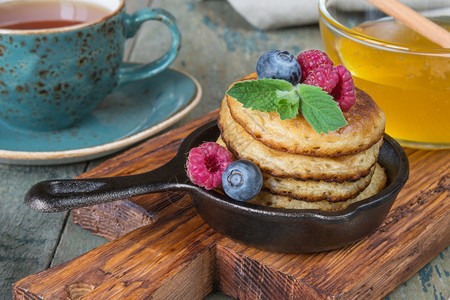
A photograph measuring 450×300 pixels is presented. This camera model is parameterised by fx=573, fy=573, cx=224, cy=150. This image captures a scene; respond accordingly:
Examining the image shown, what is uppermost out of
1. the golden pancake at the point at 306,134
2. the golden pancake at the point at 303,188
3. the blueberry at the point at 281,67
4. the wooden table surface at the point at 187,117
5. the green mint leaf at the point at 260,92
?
the blueberry at the point at 281,67

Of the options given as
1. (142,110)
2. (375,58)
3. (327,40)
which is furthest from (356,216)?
(142,110)

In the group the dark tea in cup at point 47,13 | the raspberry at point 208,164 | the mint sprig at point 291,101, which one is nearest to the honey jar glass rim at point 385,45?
the mint sprig at point 291,101

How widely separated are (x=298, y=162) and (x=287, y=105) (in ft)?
0.37

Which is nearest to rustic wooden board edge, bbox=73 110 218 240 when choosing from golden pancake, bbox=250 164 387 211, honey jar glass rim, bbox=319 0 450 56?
golden pancake, bbox=250 164 387 211

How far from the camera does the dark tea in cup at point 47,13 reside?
1733 millimetres

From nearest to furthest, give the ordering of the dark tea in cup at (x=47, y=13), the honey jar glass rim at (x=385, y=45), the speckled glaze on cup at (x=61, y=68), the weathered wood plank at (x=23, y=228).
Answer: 1. the weathered wood plank at (x=23, y=228)
2. the honey jar glass rim at (x=385, y=45)
3. the speckled glaze on cup at (x=61, y=68)
4. the dark tea in cup at (x=47, y=13)

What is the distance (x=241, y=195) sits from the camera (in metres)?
1.04

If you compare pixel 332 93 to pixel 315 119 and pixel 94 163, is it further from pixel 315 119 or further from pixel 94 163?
pixel 94 163

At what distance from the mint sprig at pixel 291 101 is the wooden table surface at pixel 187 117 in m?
0.41

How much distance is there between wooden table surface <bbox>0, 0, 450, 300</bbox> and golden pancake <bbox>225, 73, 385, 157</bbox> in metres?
0.34

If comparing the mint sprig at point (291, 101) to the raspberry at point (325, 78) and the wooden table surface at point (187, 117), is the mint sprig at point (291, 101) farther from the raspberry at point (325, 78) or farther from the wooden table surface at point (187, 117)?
the wooden table surface at point (187, 117)

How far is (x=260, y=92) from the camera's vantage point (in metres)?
1.08

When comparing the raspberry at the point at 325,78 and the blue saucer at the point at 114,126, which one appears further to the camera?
the blue saucer at the point at 114,126

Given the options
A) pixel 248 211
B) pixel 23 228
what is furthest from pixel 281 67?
pixel 23 228
